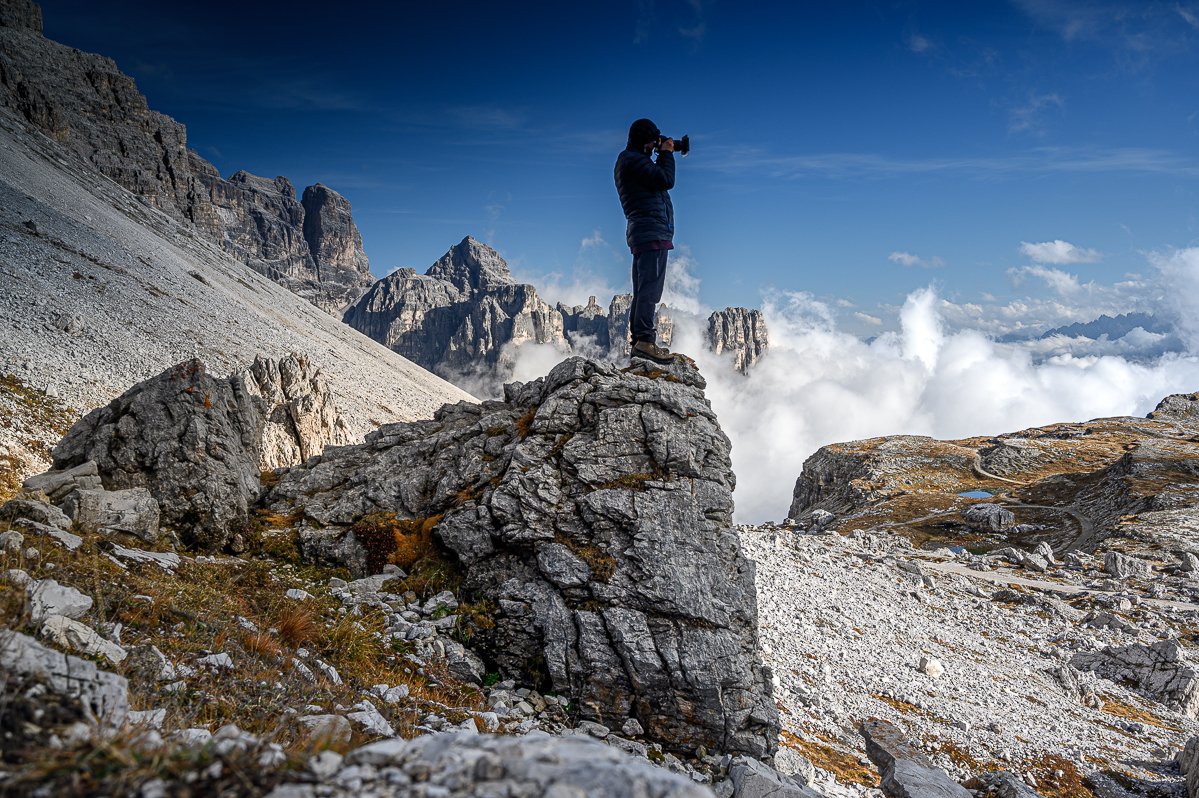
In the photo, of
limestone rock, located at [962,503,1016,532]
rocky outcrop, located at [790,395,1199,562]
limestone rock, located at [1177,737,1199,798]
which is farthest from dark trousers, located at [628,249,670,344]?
limestone rock, located at [962,503,1016,532]

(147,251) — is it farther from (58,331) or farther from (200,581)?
(200,581)

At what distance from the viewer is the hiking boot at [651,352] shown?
15891 mm

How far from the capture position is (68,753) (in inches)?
144

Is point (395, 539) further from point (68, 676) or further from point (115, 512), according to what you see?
point (68, 676)

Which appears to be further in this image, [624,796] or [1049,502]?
[1049,502]

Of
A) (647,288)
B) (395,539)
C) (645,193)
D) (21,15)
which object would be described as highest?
(21,15)

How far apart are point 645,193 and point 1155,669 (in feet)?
86.8

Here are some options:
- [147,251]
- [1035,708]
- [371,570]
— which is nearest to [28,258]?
[147,251]

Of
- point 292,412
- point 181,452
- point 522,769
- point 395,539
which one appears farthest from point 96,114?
point 522,769

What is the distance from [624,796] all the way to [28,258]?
2666 inches

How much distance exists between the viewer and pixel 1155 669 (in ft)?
74.2

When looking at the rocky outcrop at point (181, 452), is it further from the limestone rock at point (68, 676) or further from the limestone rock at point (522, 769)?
the limestone rock at point (522, 769)

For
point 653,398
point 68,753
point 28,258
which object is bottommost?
point 68,753

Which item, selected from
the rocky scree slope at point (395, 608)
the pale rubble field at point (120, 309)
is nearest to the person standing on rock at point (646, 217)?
the rocky scree slope at point (395, 608)
